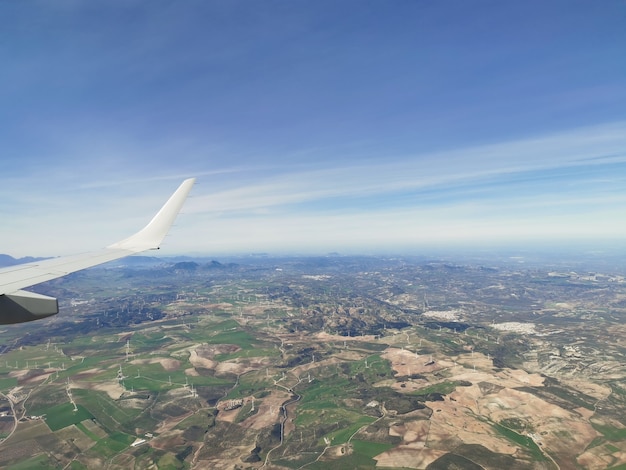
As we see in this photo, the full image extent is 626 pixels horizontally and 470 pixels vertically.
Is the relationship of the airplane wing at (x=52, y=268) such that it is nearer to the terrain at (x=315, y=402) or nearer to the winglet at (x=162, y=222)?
the winglet at (x=162, y=222)

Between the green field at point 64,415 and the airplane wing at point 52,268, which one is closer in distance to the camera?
the airplane wing at point 52,268

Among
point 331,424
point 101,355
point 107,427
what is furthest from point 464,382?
point 101,355

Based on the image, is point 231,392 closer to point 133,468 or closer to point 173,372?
point 173,372

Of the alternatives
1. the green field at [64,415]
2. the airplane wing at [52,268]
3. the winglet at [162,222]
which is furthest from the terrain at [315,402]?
the winglet at [162,222]

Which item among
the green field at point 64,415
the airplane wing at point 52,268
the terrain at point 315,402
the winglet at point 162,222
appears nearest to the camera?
the airplane wing at point 52,268

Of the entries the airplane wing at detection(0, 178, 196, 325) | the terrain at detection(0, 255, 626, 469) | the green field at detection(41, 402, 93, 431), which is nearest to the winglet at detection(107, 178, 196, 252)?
the airplane wing at detection(0, 178, 196, 325)

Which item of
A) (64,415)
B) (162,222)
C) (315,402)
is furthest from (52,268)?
(64,415)

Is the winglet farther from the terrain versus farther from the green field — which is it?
the green field

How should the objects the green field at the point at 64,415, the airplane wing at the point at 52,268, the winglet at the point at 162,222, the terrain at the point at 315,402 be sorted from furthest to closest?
1. the green field at the point at 64,415
2. the terrain at the point at 315,402
3. the winglet at the point at 162,222
4. the airplane wing at the point at 52,268
